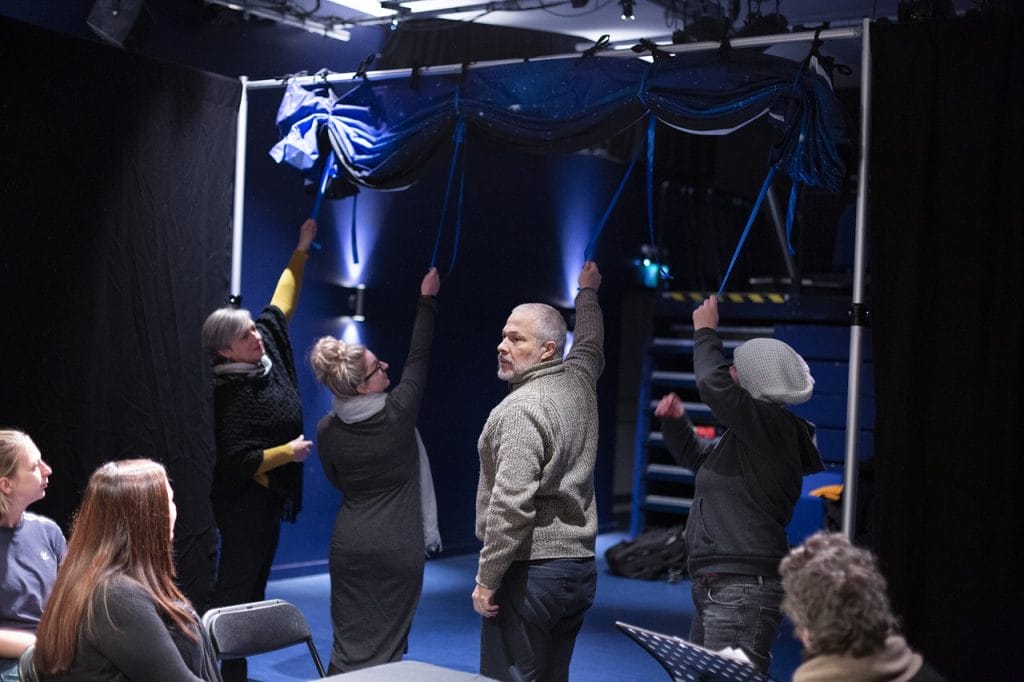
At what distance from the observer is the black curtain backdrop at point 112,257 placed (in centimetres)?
486

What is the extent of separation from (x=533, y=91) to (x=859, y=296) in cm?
168

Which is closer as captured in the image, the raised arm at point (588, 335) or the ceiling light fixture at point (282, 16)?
the raised arm at point (588, 335)

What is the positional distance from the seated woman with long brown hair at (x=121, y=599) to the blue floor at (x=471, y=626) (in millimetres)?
2857

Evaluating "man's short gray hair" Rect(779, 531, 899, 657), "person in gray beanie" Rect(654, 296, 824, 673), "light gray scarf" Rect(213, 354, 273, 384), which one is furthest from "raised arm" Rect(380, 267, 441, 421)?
"man's short gray hair" Rect(779, 531, 899, 657)

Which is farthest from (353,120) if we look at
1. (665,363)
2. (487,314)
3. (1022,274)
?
(665,363)

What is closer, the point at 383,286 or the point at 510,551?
the point at 510,551

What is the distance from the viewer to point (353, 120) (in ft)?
18.2

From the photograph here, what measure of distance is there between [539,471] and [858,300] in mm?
1261

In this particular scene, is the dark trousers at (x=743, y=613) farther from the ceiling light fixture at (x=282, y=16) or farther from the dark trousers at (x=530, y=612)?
the ceiling light fixture at (x=282, y=16)

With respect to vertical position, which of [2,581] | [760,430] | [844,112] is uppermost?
[844,112]

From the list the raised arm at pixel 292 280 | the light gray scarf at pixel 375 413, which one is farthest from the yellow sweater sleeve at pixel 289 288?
the light gray scarf at pixel 375 413

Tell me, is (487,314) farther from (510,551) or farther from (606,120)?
(510,551)

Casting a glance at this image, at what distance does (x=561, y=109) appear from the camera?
16.1 ft

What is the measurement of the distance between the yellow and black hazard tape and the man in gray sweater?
578 centimetres
